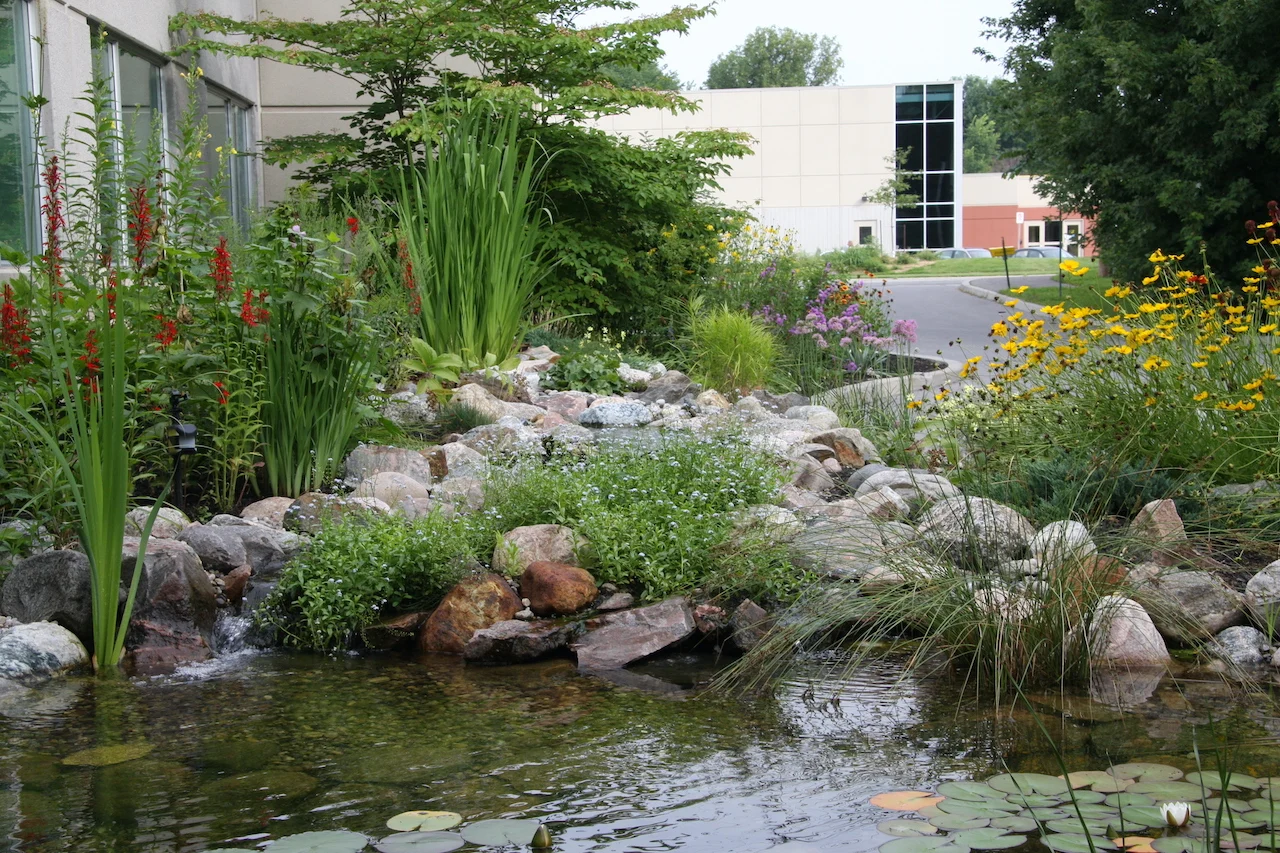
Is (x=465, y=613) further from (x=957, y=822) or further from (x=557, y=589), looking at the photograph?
(x=957, y=822)

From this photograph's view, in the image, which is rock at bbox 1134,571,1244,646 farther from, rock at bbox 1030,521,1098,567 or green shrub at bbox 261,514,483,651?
green shrub at bbox 261,514,483,651

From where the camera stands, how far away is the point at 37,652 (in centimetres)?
423

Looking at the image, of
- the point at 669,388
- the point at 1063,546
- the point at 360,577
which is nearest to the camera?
the point at 1063,546

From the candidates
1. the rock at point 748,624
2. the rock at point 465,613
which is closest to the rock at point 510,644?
the rock at point 465,613

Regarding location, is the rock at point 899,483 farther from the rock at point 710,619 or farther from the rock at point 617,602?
the rock at point 617,602

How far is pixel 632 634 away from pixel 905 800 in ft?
5.88

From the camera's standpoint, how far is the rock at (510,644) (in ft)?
14.9

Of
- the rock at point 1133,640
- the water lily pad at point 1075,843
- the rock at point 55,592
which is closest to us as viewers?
the water lily pad at point 1075,843

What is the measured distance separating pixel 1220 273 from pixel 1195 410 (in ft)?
46.3

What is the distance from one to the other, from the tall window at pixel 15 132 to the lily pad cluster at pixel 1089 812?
7.69m

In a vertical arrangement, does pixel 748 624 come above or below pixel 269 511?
below

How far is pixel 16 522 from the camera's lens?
4.94 meters

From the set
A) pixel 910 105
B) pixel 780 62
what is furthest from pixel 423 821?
pixel 780 62

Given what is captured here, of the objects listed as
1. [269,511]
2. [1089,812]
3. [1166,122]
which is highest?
[1166,122]
